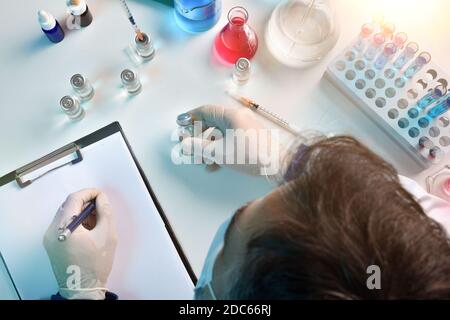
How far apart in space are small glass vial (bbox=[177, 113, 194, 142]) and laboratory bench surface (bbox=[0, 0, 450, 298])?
0.06 feet

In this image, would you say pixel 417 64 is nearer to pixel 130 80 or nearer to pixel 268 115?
pixel 268 115

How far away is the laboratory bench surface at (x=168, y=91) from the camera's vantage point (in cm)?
62

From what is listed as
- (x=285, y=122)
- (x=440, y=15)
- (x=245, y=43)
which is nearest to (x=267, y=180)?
(x=285, y=122)

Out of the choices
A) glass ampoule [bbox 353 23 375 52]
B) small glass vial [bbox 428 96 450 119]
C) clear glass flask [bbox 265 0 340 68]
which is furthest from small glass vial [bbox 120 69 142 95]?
small glass vial [bbox 428 96 450 119]

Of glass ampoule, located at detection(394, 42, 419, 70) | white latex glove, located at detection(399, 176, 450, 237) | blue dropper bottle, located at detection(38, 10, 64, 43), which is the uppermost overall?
blue dropper bottle, located at detection(38, 10, 64, 43)

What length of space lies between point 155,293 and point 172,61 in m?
0.39

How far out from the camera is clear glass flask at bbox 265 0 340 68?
670 millimetres

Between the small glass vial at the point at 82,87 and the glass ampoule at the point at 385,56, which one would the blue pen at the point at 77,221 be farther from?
the glass ampoule at the point at 385,56

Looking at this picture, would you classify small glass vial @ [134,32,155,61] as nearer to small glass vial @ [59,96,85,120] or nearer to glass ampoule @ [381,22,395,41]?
small glass vial @ [59,96,85,120]

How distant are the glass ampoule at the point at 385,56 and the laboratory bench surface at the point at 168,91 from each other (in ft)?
0.22

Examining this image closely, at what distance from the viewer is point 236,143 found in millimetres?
644

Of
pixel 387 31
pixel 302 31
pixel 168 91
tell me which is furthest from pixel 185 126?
pixel 387 31

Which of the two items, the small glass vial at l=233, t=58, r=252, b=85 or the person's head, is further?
the small glass vial at l=233, t=58, r=252, b=85

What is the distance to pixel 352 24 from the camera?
0.70 m
